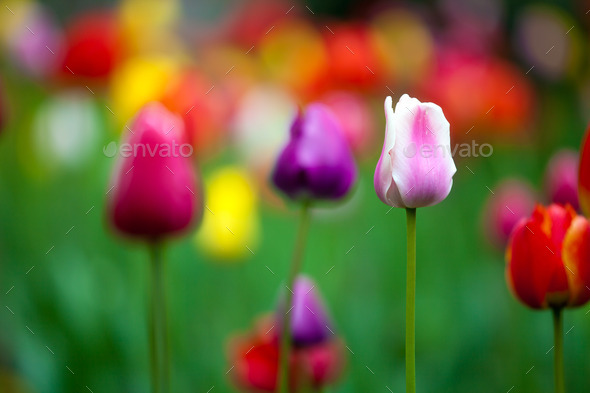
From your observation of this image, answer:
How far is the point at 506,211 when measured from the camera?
3.73 feet

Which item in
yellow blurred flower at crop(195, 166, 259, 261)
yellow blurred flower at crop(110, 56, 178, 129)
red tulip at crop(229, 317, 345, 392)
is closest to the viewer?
red tulip at crop(229, 317, 345, 392)

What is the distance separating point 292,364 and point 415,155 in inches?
13.7

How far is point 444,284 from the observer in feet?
4.88

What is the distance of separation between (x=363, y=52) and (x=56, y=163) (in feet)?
2.81

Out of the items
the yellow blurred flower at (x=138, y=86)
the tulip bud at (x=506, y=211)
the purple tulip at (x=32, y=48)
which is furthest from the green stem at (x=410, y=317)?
the purple tulip at (x=32, y=48)

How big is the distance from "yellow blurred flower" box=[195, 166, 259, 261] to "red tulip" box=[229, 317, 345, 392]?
477 millimetres

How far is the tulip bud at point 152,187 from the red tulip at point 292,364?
21cm

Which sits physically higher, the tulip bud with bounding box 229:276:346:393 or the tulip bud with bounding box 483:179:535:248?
the tulip bud with bounding box 483:179:535:248

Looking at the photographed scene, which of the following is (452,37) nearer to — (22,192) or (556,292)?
(22,192)

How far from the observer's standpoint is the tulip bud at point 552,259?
562 mm

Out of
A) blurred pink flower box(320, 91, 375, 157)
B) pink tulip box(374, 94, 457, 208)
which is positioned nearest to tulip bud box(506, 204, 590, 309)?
pink tulip box(374, 94, 457, 208)

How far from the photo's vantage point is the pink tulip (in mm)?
542
